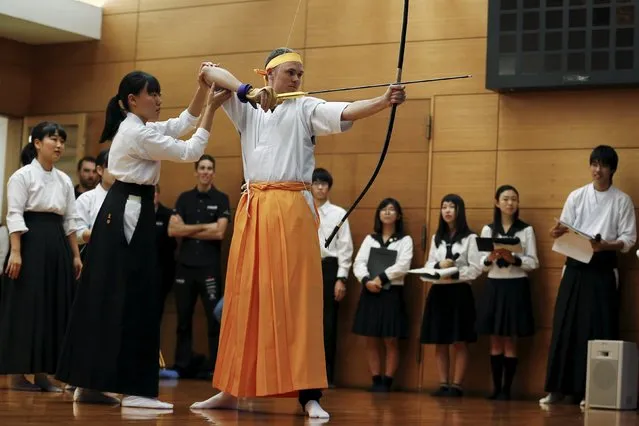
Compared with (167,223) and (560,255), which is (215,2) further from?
(560,255)

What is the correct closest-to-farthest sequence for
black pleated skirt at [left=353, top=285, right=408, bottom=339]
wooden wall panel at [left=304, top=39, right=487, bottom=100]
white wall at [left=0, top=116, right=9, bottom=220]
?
black pleated skirt at [left=353, top=285, right=408, bottom=339], wooden wall panel at [left=304, top=39, right=487, bottom=100], white wall at [left=0, top=116, right=9, bottom=220]

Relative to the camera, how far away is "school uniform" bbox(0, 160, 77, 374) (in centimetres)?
587

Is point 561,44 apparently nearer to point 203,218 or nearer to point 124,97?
point 203,218

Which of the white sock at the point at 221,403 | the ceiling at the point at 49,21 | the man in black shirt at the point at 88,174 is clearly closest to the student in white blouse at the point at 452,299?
the man in black shirt at the point at 88,174

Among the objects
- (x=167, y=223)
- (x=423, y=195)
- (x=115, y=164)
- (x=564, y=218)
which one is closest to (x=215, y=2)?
(x=167, y=223)

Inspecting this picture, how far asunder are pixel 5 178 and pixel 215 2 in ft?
8.55

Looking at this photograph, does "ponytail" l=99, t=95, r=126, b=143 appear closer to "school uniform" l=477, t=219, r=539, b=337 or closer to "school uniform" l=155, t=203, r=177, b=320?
"school uniform" l=477, t=219, r=539, b=337

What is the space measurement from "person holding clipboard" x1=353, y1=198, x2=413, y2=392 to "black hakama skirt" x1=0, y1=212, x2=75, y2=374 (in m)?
2.58

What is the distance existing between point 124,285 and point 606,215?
3.66 metres

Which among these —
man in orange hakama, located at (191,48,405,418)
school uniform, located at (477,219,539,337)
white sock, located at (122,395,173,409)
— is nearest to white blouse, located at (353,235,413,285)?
school uniform, located at (477,219,539,337)

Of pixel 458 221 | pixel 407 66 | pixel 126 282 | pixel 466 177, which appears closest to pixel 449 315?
pixel 458 221

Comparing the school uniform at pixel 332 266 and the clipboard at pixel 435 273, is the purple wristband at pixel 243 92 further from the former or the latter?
the school uniform at pixel 332 266

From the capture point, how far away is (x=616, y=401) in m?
6.47

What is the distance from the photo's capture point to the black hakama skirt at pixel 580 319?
6.93m
